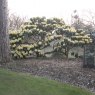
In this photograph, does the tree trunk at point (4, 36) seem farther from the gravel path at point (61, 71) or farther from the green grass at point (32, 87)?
the green grass at point (32, 87)

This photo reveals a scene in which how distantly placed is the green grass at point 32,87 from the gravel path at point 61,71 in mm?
548

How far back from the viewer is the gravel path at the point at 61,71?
778 centimetres

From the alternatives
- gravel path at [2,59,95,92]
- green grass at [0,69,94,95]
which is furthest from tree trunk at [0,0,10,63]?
green grass at [0,69,94,95]

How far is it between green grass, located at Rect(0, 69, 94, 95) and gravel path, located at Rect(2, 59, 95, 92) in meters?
0.55

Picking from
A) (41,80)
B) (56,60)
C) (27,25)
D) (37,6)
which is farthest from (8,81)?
(37,6)

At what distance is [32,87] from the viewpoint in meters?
6.65

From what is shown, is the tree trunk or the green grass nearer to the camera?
the green grass

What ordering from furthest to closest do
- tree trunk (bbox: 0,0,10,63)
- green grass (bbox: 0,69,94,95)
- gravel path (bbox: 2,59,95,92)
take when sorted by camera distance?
1. tree trunk (bbox: 0,0,10,63)
2. gravel path (bbox: 2,59,95,92)
3. green grass (bbox: 0,69,94,95)

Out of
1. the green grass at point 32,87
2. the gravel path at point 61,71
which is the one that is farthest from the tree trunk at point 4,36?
the green grass at point 32,87

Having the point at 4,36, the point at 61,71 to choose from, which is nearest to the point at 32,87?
the point at 61,71

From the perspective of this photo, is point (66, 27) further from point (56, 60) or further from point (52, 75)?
point (52, 75)

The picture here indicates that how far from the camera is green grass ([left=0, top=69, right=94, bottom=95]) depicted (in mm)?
6293

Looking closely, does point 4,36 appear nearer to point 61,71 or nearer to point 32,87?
point 61,71

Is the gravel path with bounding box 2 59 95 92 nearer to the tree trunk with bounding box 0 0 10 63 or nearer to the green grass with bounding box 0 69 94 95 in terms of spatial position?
the tree trunk with bounding box 0 0 10 63
